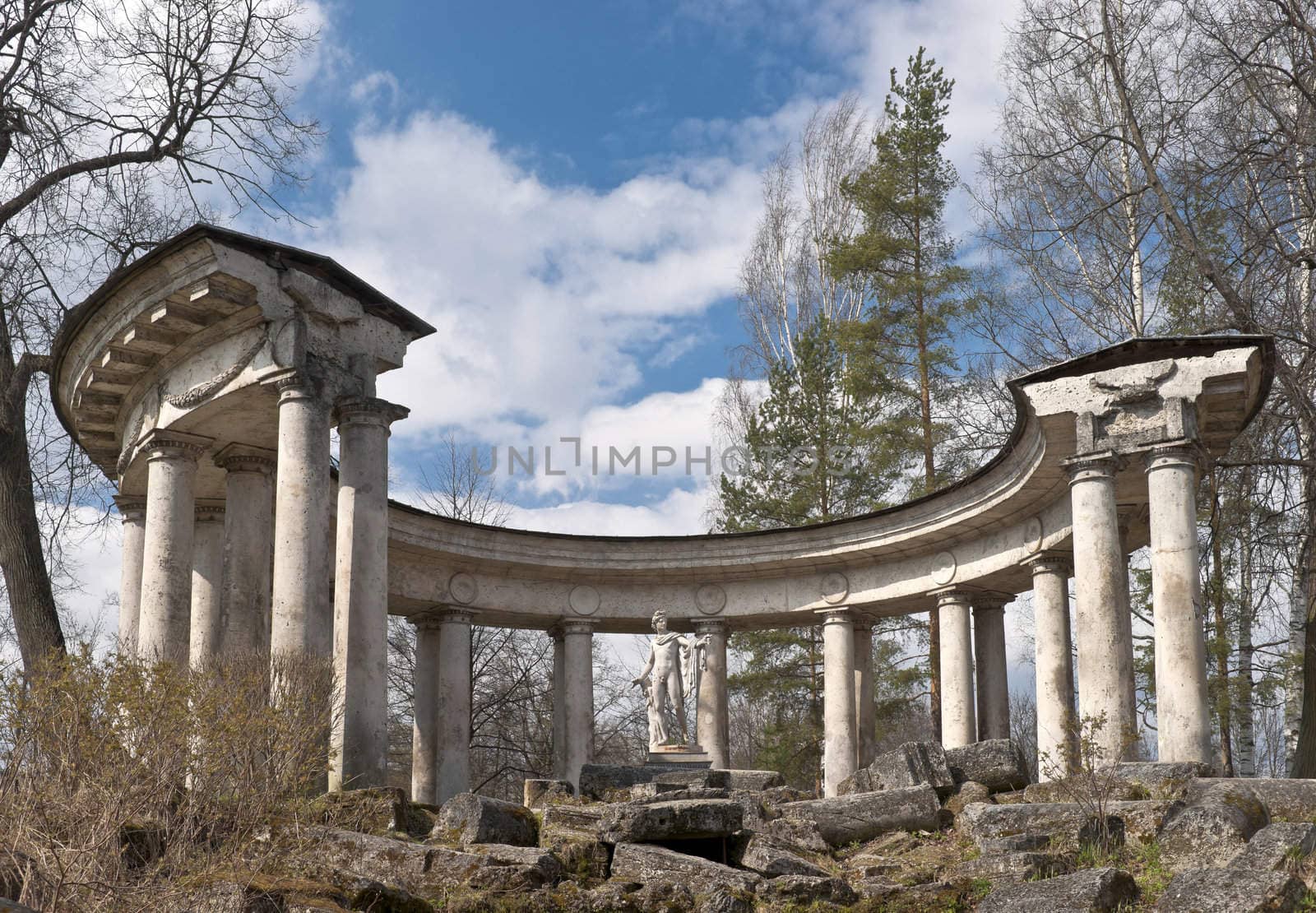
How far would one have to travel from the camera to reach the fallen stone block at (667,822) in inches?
596

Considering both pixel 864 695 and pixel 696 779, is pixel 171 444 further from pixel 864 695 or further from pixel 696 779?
pixel 864 695

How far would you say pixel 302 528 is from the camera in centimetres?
1961

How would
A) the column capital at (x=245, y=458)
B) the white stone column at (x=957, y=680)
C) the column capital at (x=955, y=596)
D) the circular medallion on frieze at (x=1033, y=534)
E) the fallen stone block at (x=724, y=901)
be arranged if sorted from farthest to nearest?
the column capital at (x=955, y=596) → the white stone column at (x=957, y=680) → the circular medallion on frieze at (x=1033, y=534) → the column capital at (x=245, y=458) → the fallen stone block at (x=724, y=901)

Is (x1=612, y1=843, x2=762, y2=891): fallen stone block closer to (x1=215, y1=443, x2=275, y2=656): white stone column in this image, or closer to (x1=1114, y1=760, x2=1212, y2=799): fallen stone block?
(x1=1114, y1=760, x2=1212, y2=799): fallen stone block

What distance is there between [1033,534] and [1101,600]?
604cm

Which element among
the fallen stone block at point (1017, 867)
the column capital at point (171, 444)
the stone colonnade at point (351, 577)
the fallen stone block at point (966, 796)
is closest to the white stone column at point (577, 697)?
the stone colonnade at point (351, 577)

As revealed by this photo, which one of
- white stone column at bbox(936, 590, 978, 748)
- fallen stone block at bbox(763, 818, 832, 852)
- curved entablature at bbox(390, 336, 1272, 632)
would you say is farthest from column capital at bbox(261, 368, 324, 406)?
white stone column at bbox(936, 590, 978, 748)

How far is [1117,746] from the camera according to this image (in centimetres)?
2127

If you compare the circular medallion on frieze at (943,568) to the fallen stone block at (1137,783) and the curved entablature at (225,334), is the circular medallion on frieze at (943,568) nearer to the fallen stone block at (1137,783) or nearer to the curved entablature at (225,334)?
the fallen stone block at (1137,783)

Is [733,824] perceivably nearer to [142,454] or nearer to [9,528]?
[142,454]

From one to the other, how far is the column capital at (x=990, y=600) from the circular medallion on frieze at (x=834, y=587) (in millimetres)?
3203

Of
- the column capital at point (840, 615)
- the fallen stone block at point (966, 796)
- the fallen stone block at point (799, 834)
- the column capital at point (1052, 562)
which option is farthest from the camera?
the column capital at point (840, 615)

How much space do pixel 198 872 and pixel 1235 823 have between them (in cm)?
1071

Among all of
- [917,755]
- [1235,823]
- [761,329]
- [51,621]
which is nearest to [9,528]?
[51,621]
